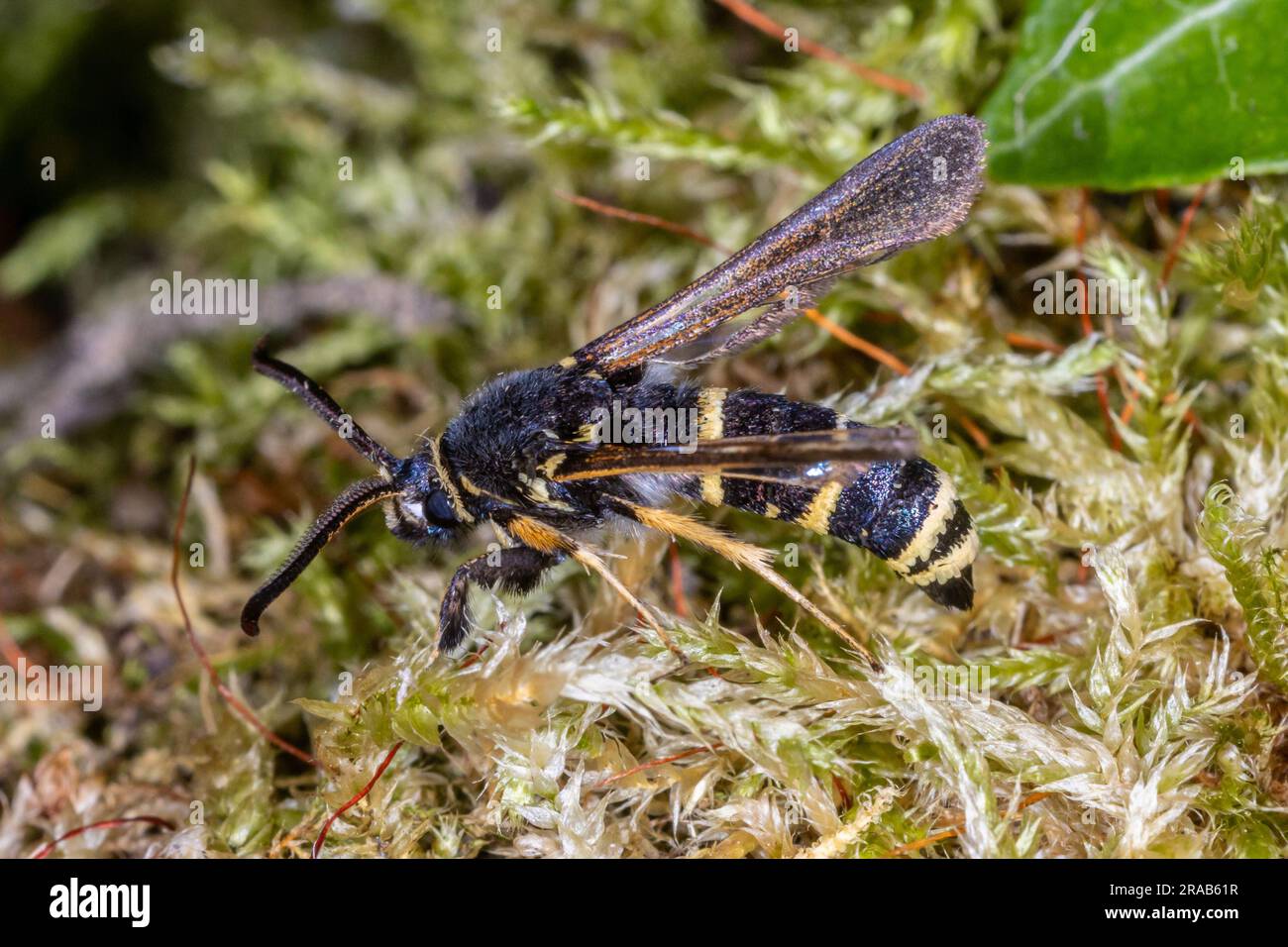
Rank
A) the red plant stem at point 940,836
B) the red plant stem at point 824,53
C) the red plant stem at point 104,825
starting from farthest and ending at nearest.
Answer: the red plant stem at point 824,53 < the red plant stem at point 104,825 < the red plant stem at point 940,836

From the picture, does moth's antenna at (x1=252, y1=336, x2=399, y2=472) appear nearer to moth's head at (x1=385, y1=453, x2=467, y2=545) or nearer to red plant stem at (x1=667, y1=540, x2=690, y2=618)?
moth's head at (x1=385, y1=453, x2=467, y2=545)

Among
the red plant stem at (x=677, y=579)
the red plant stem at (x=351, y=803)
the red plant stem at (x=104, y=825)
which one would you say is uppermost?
the red plant stem at (x=677, y=579)

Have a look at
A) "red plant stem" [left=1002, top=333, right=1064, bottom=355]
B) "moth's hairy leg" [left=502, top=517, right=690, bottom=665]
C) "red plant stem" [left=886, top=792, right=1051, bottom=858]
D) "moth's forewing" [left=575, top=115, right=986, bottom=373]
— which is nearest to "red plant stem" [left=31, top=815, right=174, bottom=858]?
"moth's hairy leg" [left=502, top=517, right=690, bottom=665]

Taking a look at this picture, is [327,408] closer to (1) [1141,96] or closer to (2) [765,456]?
(2) [765,456]

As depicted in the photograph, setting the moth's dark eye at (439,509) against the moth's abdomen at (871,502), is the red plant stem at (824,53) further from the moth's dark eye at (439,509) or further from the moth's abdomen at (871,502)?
the moth's dark eye at (439,509)

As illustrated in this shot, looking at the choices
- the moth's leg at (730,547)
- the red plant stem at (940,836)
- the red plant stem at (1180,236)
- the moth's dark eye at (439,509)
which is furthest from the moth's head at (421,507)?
the red plant stem at (1180,236)
